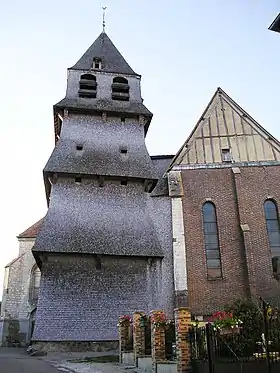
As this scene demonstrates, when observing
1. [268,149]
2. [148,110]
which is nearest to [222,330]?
[268,149]

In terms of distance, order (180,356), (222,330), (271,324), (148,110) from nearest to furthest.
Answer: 1. (271,324)
2. (222,330)
3. (180,356)
4. (148,110)

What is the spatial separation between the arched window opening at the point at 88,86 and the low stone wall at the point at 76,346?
536 inches

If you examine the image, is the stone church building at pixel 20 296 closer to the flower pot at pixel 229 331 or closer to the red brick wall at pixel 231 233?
the red brick wall at pixel 231 233

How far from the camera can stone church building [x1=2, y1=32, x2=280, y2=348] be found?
686 inches

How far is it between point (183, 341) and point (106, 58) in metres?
21.9

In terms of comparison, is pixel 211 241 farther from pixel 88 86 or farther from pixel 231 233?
pixel 88 86

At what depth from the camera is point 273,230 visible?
18.8 meters

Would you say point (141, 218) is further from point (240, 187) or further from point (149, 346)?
point (149, 346)

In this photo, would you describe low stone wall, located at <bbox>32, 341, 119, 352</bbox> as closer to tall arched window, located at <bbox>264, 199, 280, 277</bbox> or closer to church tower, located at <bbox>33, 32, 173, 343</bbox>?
church tower, located at <bbox>33, 32, 173, 343</bbox>

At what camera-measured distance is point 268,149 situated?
20625mm

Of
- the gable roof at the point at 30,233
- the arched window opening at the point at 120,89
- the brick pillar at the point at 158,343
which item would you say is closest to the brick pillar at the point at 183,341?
the brick pillar at the point at 158,343

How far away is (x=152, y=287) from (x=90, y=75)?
1346cm

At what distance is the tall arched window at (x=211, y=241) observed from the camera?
1827 centimetres

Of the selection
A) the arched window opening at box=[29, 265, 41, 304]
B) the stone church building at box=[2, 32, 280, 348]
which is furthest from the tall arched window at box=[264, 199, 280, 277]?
the arched window opening at box=[29, 265, 41, 304]
